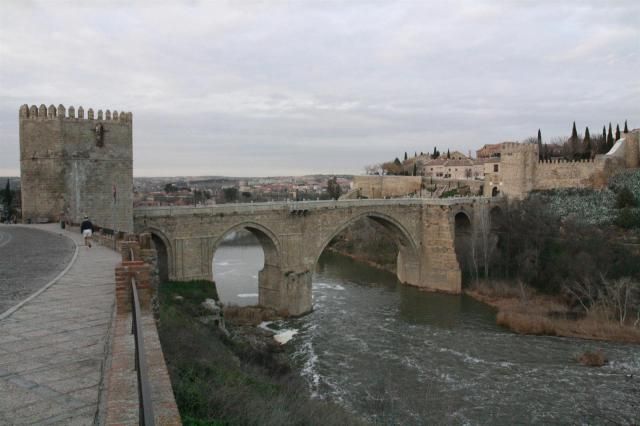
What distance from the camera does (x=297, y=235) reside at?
2062 cm

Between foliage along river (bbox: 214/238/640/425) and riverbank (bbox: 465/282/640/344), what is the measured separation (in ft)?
1.88

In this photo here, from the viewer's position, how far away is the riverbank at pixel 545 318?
698 inches

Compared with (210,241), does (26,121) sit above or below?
above

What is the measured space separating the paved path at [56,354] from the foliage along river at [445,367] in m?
7.47

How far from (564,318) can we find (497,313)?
8.18ft

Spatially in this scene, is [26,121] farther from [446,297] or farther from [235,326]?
[446,297]

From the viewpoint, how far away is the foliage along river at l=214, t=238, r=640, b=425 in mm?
12125

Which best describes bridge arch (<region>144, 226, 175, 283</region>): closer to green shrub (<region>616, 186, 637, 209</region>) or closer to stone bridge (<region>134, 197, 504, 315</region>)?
stone bridge (<region>134, 197, 504, 315</region>)

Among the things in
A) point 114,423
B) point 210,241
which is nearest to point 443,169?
point 210,241

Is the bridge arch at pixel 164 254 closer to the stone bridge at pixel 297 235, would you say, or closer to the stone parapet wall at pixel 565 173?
the stone bridge at pixel 297 235

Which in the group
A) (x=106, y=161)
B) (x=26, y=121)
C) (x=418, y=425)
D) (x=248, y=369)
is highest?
(x=26, y=121)

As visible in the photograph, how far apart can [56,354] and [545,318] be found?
18.8 meters

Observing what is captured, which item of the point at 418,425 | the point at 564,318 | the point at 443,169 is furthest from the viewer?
the point at 443,169

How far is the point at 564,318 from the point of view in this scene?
19.8m
